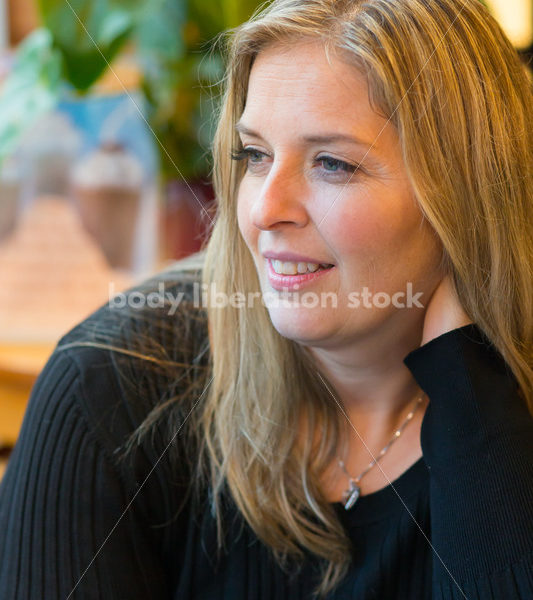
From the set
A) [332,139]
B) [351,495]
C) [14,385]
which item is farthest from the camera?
[14,385]

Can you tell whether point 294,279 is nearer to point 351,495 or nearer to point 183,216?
point 351,495

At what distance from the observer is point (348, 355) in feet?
2.61

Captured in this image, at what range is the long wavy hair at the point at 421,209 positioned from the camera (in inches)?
27.6

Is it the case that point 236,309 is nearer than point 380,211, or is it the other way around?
point 380,211

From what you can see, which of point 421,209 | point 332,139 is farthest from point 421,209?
point 332,139

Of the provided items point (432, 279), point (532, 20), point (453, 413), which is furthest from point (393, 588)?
point (532, 20)

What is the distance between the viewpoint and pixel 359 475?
2.73ft

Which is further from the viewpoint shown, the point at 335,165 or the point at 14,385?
the point at 14,385

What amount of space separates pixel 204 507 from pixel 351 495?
15cm

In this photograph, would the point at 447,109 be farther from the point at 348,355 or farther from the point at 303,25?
the point at 348,355

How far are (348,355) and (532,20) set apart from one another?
112 centimetres

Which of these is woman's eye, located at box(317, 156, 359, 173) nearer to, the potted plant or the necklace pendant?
the necklace pendant

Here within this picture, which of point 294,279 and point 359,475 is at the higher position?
point 294,279

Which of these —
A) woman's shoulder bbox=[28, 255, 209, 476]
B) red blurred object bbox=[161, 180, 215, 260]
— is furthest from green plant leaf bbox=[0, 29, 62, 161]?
woman's shoulder bbox=[28, 255, 209, 476]
